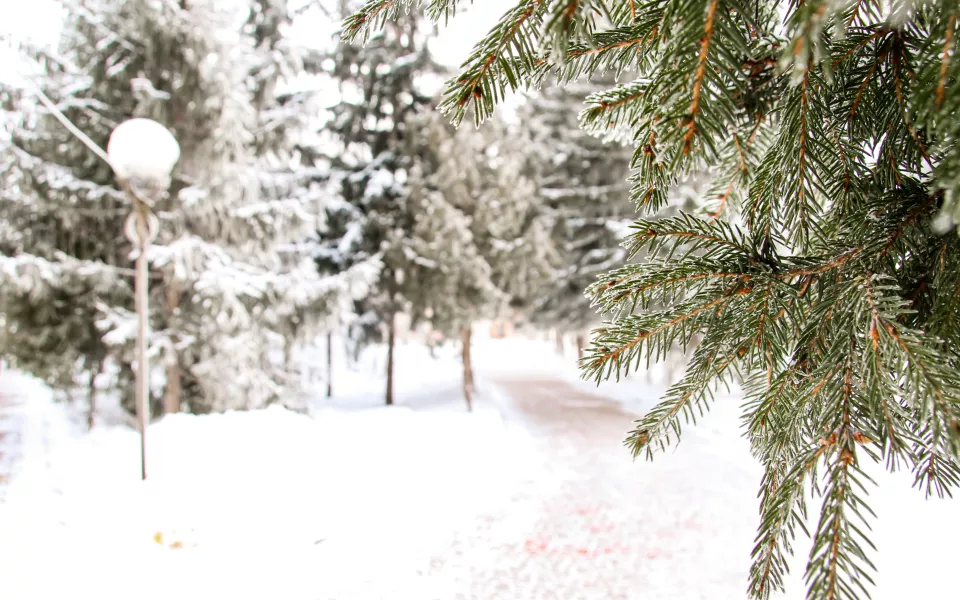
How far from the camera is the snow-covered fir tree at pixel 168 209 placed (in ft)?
24.1

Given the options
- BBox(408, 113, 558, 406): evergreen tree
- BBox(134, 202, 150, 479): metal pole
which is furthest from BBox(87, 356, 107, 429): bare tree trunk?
BBox(408, 113, 558, 406): evergreen tree

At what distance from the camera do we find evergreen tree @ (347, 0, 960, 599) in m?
0.68

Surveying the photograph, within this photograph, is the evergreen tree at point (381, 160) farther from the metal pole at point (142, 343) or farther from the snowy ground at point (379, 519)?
the metal pole at point (142, 343)

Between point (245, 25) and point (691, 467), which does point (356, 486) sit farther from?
point (245, 25)

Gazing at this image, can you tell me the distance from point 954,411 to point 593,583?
11.4 feet

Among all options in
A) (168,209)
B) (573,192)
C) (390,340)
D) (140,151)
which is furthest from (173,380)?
(573,192)

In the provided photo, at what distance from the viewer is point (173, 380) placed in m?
8.16

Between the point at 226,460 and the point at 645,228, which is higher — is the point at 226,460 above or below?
below

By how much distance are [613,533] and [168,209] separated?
816 centimetres

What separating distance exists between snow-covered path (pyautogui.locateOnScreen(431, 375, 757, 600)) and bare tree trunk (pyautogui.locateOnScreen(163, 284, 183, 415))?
5.99 metres

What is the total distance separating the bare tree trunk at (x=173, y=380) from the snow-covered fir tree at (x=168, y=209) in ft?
0.12

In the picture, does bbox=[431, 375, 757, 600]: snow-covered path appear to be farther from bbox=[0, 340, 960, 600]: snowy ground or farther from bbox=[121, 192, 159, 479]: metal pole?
bbox=[121, 192, 159, 479]: metal pole

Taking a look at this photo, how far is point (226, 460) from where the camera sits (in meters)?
4.85

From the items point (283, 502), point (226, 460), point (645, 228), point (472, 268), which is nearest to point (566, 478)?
point (283, 502)
